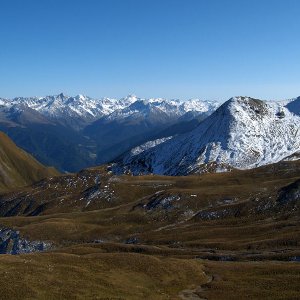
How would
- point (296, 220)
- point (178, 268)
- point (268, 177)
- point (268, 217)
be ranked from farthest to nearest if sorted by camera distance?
point (268, 177) → point (268, 217) → point (296, 220) → point (178, 268)

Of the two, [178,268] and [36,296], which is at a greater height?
[36,296]

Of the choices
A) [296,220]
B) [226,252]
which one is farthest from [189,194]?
[226,252]

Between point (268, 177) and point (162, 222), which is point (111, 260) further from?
point (268, 177)

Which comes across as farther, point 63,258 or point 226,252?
point 226,252

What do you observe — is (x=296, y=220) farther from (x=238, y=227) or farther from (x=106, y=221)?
(x=106, y=221)

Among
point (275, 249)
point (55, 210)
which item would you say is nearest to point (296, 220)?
point (275, 249)

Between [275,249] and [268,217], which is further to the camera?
[268,217]

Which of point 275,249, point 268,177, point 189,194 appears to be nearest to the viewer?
point 275,249

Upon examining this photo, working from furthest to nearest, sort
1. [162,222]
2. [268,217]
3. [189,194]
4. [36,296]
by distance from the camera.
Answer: [189,194]
[162,222]
[268,217]
[36,296]

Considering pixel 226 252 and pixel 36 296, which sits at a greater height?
pixel 36 296
